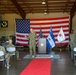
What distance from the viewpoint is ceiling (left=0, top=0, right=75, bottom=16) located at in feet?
44.0

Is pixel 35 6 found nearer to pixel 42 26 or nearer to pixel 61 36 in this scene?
pixel 42 26

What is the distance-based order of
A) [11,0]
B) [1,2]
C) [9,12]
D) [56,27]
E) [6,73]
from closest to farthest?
[6,73] → [11,0] → [1,2] → [56,27] → [9,12]

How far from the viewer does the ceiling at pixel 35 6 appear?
528 inches

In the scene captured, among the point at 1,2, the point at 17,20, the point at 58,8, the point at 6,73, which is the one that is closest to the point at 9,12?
the point at 17,20

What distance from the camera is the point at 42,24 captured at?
49.3ft

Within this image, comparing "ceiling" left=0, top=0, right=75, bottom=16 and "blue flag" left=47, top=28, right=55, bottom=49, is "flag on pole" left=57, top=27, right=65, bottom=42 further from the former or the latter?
"ceiling" left=0, top=0, right=75, bottom=16

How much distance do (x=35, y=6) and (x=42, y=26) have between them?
59.2 inches

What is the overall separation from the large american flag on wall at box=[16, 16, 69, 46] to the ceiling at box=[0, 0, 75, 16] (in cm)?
86

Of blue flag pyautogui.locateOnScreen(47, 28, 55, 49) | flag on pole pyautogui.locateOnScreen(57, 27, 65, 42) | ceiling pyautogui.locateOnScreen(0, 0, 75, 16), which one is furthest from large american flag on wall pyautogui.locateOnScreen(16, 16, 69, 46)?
blue flag pyautogui.locateOnScreen(47, 28, 55, 49)

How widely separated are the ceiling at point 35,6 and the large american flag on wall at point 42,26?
0.86m

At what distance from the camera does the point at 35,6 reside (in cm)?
1466

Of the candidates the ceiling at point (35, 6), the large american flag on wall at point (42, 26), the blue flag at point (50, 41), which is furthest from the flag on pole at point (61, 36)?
the ceiling at point (35, 6)

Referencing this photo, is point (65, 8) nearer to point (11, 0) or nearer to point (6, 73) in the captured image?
point (11, 0)

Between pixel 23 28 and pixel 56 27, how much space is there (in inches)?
93.5
